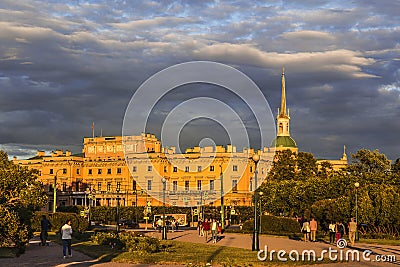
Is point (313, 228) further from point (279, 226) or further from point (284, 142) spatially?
point (284, 142)

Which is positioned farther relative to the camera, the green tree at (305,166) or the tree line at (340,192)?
the green tree at (305,166)

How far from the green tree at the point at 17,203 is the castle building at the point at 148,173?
73230 millimetres

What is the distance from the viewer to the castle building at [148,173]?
417 ft

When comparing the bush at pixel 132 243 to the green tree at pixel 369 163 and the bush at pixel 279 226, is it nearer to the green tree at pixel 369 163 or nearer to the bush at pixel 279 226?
the bush at pixel 279 226

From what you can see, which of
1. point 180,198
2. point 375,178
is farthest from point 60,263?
point 180,198

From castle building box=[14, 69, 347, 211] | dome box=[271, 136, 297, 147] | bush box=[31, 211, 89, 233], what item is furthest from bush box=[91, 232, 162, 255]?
dome box=[271, 136, 297, 147]

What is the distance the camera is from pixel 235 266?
1017 inches

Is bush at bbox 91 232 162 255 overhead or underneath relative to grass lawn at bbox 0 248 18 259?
overhead

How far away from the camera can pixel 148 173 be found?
13338 centimetres

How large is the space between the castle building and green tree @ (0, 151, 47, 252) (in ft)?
240

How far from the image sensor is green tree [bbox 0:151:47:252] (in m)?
30.8

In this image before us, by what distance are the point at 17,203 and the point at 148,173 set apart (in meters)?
93.4

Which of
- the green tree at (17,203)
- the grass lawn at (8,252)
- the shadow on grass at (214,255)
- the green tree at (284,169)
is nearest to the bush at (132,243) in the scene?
the shadow on grass at (214,255)

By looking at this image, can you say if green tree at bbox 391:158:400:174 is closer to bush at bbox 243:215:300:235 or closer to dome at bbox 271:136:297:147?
bush at bbox 243:215:300:235
